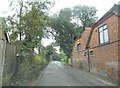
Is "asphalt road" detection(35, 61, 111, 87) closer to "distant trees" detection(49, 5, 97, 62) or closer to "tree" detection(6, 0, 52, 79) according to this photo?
"tree" detection(6, 0, 52, 79)

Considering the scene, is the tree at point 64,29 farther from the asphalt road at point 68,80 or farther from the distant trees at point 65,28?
the asphalt road at point 68,80

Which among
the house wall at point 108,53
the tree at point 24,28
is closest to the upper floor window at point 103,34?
the house wall at point 108,53

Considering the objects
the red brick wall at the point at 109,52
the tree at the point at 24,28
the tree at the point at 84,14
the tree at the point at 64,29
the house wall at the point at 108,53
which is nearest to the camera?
the tree at the point at 24,28

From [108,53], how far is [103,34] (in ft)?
8.88

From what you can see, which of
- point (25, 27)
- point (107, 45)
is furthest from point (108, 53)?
point (25, 27)

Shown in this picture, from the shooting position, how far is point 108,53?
21.7m

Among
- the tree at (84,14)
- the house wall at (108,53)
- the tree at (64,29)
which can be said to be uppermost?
the tree at (84,14)

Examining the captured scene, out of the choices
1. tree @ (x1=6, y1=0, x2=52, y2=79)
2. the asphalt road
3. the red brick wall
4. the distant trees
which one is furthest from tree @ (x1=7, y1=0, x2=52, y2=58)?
the distant trees

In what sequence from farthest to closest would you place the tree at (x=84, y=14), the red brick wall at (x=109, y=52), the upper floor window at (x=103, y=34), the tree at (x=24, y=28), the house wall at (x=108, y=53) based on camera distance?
the tree at (x=84, y=14), the upper floor window at (x=103, y=34), the house wall at (x=108, y=53), the red brick wall at (x=109, y=52), the tree at (x=24, y=28)

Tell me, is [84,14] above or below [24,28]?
above

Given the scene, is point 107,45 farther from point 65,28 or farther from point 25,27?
point 65,28

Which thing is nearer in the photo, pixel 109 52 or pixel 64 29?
pixel 109 52

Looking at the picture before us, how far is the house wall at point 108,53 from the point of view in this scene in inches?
780

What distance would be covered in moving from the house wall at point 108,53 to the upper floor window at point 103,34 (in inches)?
20.2
